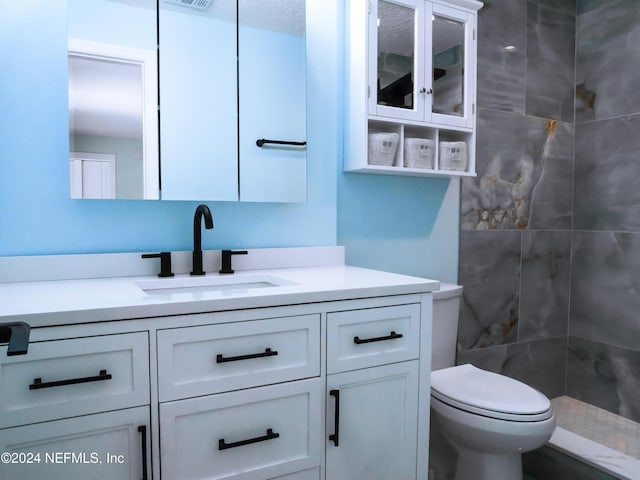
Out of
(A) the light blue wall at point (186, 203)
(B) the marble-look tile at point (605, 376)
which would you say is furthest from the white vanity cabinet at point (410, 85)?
(B) the marble-look tile at point (605, 376)

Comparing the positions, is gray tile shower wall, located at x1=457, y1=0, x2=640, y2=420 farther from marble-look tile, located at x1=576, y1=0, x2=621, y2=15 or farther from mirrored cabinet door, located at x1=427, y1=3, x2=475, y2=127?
mirrored cabinet door, located at x1=427, y1=3, x2=475, y2=127

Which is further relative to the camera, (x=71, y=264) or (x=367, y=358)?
(x=71, y=264)

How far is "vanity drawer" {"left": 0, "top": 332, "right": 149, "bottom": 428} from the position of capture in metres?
0.96

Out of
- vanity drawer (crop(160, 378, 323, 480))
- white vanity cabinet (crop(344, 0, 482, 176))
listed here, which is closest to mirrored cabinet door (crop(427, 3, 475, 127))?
white vanity cabinet (crop(344, 0, 482, 176))

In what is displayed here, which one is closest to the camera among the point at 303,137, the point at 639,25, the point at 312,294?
Result: the point at 312,294

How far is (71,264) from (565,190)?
251 cm

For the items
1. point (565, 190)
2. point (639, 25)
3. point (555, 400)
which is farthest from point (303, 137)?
point (555, 400)

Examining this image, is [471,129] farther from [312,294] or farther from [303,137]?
[312,294]

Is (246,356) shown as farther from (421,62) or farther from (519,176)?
(519,176)

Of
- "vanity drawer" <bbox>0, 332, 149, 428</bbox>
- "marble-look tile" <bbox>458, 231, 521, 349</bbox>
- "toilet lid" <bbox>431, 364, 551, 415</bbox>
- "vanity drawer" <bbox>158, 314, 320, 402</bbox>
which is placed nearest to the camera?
"vanity drawer" <bbox>0, 332, 149, 428</bbox>

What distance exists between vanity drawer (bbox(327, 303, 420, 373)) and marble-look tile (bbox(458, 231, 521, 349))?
0.97m

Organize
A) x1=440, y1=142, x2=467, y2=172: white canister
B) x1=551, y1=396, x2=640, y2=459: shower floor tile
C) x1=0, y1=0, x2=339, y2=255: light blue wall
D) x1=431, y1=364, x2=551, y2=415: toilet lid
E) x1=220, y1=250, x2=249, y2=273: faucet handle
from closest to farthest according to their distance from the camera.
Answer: x1=0, y1=0, x2=339, y2=255: light blue wall < x1=431, y1=364, x2=551, y2=415: toilet lid < x1=220, y1=250, x2=249, y2=273: faucet handle < x1=440, y1=142, x2=467, y2=172: white canister < x1=551, y1=396, x2=640, y2=459: shower floor tile

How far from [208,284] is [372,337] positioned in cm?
58

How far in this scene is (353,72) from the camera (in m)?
1.88
